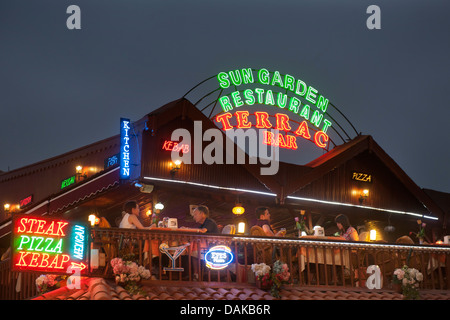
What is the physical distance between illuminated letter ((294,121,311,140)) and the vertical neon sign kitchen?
673 centimetres

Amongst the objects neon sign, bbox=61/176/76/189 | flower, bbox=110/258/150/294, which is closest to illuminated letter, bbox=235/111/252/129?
neon sign, bbox=61/176/76/189

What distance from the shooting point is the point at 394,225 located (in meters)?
24.0

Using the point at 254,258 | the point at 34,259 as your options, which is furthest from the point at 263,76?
the point at 34,259

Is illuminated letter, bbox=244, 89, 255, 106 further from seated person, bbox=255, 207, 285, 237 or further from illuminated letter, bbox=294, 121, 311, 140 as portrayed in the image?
seated person, bbox=255, 207, 285, 237

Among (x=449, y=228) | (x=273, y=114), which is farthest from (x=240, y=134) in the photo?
(x=449, y=228)

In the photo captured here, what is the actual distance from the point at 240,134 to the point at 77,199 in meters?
5.73

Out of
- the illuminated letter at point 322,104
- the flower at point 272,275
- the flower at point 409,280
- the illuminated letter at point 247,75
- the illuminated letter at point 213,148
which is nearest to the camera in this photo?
the flower at point 272,275

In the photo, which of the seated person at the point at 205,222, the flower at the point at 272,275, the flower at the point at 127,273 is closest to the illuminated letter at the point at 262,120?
the seated person at the point at 205,222

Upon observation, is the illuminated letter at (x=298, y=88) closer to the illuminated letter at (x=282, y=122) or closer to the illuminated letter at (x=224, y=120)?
the illuminated letter at (x=282, y=122)

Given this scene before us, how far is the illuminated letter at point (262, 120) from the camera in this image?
A: 72.4 ft

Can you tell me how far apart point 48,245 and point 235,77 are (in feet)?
39.5

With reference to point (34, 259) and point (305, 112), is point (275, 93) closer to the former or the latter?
point (305, 112)
